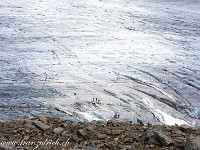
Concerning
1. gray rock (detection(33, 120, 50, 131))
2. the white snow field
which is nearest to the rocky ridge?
gray rock (detection(33, 120, 50, 131))

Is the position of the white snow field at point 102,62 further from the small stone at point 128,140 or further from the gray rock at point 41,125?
the small stone at point 128,140

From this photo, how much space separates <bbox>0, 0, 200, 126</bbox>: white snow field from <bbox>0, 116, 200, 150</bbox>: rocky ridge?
1.69 metres

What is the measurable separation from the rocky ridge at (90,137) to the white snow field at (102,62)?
1685 mm

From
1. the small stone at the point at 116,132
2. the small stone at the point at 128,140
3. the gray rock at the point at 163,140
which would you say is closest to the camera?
the gray rock at the point at 163,140

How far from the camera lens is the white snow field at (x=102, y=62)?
16.7 ft

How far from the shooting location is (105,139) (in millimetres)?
2586

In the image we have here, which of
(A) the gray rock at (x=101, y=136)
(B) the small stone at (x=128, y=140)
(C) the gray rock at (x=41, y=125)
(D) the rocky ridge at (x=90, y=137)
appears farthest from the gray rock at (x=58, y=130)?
(B) the small stone at (x=128, y=140)

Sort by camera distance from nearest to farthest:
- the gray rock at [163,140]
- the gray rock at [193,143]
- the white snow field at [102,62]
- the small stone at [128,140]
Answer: the gray rock at [193,143]
the gray rock at [163,140]
the small stone at [128,140]
the white snow field at [102,62]

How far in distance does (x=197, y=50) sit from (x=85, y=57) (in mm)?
4203

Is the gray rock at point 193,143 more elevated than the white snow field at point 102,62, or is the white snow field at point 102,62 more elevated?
the gray rock at point 193,143

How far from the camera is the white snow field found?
5.09 m

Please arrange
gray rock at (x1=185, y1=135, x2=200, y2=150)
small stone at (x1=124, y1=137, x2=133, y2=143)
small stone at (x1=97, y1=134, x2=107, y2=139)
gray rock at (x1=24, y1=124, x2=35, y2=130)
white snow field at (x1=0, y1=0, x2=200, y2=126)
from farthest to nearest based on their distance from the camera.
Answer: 1. white snow field at (x1=0, y1=0, x2=200, y2=126)
2. gray rock at (x1=24, y1=124, x2=35, y2=130)
3. small stone at (x1=97, y1=134, x2=107, y2=139)
4. small stone at (x1=124, y1=137, x2=133, y2=143)
5. gray rock at (x1=185, y1=135, x2=200, y2=150)

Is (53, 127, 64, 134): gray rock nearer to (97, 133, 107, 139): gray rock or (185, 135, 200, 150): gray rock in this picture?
(97, 133, 107, 139): gray rock

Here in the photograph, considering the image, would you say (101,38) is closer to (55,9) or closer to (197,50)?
(197,50)
